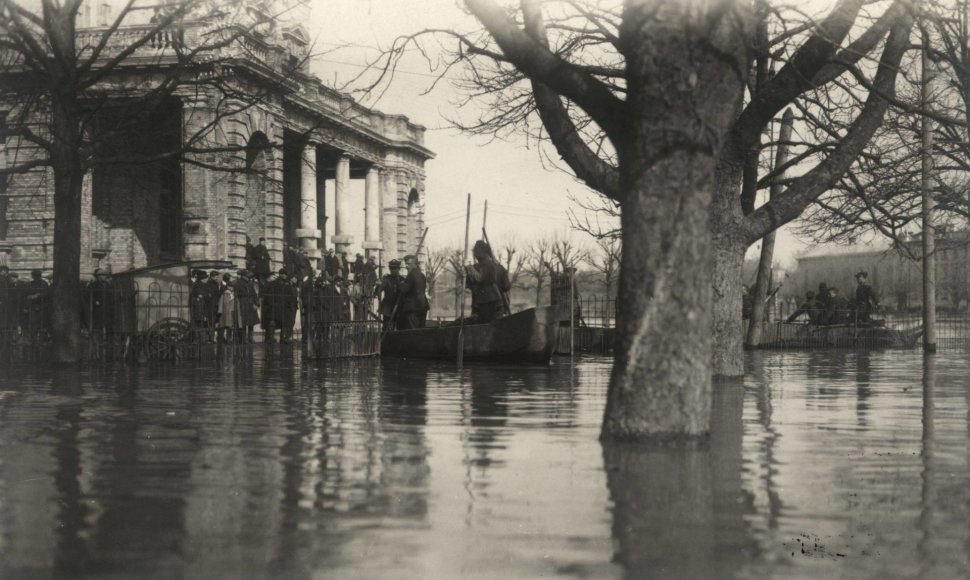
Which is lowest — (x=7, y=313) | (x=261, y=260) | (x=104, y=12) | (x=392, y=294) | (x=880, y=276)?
(x=7, y=313)

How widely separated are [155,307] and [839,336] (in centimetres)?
1900

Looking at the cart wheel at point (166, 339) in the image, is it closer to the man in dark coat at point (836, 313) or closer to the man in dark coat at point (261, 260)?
the man in dark coat at point (261, 260)

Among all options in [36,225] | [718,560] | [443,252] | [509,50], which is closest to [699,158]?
[509,50]

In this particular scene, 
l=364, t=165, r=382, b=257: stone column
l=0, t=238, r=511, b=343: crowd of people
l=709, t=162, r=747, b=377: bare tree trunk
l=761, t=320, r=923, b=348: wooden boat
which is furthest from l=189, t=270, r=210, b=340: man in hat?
l=364, t=165, r=382, b=257: stone column

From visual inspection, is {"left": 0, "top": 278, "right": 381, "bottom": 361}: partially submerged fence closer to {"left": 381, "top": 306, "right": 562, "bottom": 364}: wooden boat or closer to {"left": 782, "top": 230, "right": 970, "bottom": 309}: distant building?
{"left": 381, "top": 306, "right": 562, "bottom": 364}: wooden boat

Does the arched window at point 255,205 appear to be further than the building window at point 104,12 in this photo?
Yes

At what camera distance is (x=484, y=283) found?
2039 centimetres

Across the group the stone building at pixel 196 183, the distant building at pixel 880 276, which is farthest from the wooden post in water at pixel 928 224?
the distant building at pixel 880 276

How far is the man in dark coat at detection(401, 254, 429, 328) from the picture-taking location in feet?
75.6

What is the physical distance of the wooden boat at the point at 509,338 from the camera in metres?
18.7

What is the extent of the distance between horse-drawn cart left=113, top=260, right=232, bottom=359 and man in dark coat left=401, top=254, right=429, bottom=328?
4.21 m

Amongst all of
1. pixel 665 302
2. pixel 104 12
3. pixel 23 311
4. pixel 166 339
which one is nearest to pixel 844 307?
pixel 166 339

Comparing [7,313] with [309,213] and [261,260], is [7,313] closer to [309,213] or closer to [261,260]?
[261,260]

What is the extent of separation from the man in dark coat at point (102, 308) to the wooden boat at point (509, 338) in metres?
5.82
